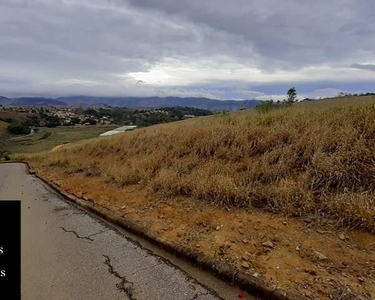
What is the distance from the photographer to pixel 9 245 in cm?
165

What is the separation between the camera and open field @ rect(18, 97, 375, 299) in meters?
3.01

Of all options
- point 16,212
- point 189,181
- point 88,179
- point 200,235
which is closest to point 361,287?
point 200,235

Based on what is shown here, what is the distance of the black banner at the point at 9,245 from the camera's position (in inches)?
63.6

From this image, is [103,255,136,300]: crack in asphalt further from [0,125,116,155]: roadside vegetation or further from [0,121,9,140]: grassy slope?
[0,121,9,140]: grassy slope

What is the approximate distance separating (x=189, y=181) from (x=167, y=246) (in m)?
1.98

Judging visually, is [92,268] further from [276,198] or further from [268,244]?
[276,198]

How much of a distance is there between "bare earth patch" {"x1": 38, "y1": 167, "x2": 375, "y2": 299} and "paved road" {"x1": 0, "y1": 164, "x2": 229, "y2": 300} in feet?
1.74

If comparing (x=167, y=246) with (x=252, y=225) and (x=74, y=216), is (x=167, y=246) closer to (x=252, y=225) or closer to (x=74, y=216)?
(x=252, y=225)

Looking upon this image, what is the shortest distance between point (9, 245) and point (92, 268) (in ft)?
6.62

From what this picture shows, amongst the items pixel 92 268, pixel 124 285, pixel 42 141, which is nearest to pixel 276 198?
pixel 124 285

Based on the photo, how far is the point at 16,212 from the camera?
5.40 ft

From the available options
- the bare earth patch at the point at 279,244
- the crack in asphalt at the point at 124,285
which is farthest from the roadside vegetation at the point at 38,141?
the crack in asphalt at the point at 124,285

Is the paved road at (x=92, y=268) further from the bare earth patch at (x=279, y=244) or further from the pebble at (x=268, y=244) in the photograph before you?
the pebble at (x=268, y=244)

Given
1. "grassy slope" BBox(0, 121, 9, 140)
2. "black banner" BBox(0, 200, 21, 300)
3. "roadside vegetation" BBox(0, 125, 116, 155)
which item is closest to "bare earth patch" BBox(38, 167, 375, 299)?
"black banner" BBox(0, 200, 21, 300)
